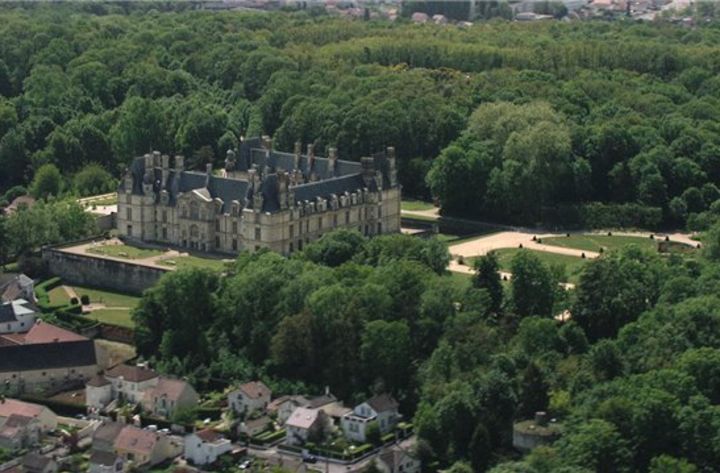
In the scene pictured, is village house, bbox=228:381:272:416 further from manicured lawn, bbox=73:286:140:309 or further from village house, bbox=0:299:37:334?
manicured lawn, bbox=73:286:140:309

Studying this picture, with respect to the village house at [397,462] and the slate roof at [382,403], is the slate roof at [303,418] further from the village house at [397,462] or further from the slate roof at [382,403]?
the village house at [397,462]

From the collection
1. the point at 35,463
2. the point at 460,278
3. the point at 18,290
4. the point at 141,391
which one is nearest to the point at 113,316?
the point at 18,290

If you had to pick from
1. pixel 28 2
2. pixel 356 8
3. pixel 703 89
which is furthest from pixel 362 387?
pixel 356 8

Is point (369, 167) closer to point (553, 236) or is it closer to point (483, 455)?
point (553, 236)

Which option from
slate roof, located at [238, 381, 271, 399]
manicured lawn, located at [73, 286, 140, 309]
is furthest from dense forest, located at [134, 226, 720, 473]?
manicured lawn, located at [73, 286, 140, 309]

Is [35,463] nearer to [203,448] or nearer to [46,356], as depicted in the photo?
[203,448]

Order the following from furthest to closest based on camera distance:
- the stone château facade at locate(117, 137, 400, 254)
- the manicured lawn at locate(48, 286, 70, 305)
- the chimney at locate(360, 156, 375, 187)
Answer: the chimney at locate(360, 156, 375, 187) < the stone château facade at locate(117, 137, 400, 254) < the manicured lawn at locate(48, 286, 70, 305)

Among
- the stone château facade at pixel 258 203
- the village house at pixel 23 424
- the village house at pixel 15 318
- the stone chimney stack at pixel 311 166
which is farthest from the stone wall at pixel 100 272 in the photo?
the village house at pixel 23 424
